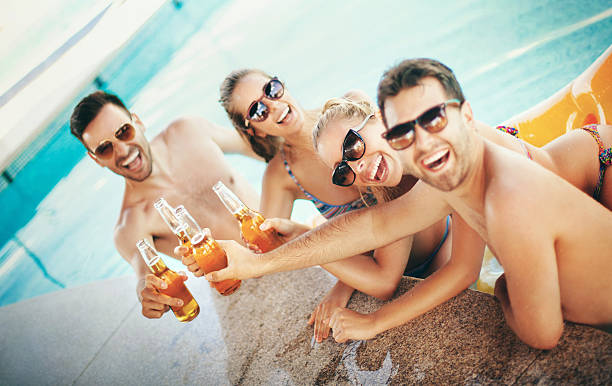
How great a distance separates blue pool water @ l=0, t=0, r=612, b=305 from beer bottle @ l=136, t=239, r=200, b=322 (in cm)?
507

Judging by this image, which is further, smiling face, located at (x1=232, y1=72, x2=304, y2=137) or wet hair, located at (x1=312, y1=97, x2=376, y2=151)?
smiling face, located at (x1=232, y1=72, x2=304, y2=137)

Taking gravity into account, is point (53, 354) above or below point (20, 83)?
below

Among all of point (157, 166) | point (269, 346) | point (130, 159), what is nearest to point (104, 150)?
point (130, 159)

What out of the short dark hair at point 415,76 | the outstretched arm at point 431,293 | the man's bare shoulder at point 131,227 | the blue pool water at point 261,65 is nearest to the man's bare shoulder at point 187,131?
the man's bare shoulder at point 131,227

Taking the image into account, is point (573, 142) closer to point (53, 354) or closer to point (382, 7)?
point (53, 354)

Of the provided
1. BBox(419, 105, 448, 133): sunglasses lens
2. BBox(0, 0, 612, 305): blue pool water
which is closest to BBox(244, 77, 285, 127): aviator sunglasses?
BBox(419, 105, 448, 133): sunglasses lens

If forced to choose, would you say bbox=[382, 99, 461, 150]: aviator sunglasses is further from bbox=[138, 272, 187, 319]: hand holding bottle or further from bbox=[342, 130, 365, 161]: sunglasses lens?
bbox=[138, 272, 187, 319]: hand holding bottle

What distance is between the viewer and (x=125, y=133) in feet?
10.5

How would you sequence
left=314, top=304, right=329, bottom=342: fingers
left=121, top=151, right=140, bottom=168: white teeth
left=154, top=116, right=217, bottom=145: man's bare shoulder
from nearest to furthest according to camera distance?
left=314, top=304, right=329, bottom=342: fingers → left=121, top=151, right=140, bottom=168: white teeth → left=154, top=116, right=217, bottom=145: man's bare shoulder

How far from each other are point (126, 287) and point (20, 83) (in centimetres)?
657

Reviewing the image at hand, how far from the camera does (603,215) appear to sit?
1251 millimetres

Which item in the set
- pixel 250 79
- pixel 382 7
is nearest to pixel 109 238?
pixel 250 79

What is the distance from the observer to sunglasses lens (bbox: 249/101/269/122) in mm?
2568

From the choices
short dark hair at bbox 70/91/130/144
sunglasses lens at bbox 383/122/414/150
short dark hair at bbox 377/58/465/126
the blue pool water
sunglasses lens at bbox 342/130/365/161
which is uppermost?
short dark hair at bbox 70/91/130/144
